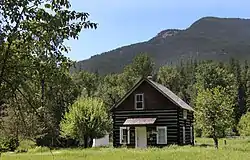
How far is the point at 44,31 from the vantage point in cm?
671

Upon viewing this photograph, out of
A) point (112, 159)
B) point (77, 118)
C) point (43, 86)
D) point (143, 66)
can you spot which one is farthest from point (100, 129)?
point (143, 66)

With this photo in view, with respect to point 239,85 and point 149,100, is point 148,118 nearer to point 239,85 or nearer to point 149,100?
point 149,100

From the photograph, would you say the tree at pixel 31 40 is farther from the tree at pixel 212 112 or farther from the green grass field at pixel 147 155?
the tree at pixel 212 112

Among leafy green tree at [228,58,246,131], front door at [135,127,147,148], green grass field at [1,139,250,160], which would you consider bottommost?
green grass field at [1,139,250,160]

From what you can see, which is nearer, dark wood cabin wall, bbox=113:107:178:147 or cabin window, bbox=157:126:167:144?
dark wood cabin wall, bbox=113:107:178:147

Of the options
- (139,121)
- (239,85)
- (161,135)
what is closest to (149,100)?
(139,121)

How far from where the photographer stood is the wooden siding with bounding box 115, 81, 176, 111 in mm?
42688

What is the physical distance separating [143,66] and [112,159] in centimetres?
7332

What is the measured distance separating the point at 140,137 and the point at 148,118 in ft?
6.50

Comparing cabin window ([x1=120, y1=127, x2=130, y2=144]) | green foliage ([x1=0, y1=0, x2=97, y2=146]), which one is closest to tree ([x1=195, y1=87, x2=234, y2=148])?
cabin window ([x1=120, y1=127, x2=130, y2=144])

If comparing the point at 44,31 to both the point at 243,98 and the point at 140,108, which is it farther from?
the point at 243,98

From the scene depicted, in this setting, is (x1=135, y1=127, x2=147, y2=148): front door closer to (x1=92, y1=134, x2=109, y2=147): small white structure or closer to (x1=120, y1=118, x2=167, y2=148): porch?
(x1=120, y1=118, x2=167, y2=148): porch

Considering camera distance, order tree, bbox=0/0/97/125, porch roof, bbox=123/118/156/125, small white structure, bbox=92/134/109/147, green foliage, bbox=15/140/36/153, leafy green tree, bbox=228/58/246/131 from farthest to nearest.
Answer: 1. leafy green tree, bbox=228/58/246/131
2. small white structure, bbox=92/134/109/147
3. porch roof, bbox=123/118/156/125
4. green foliage, bbox=15/140/36/153
5. tree, bbox=0/0/97/125

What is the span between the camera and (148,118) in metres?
42.8
